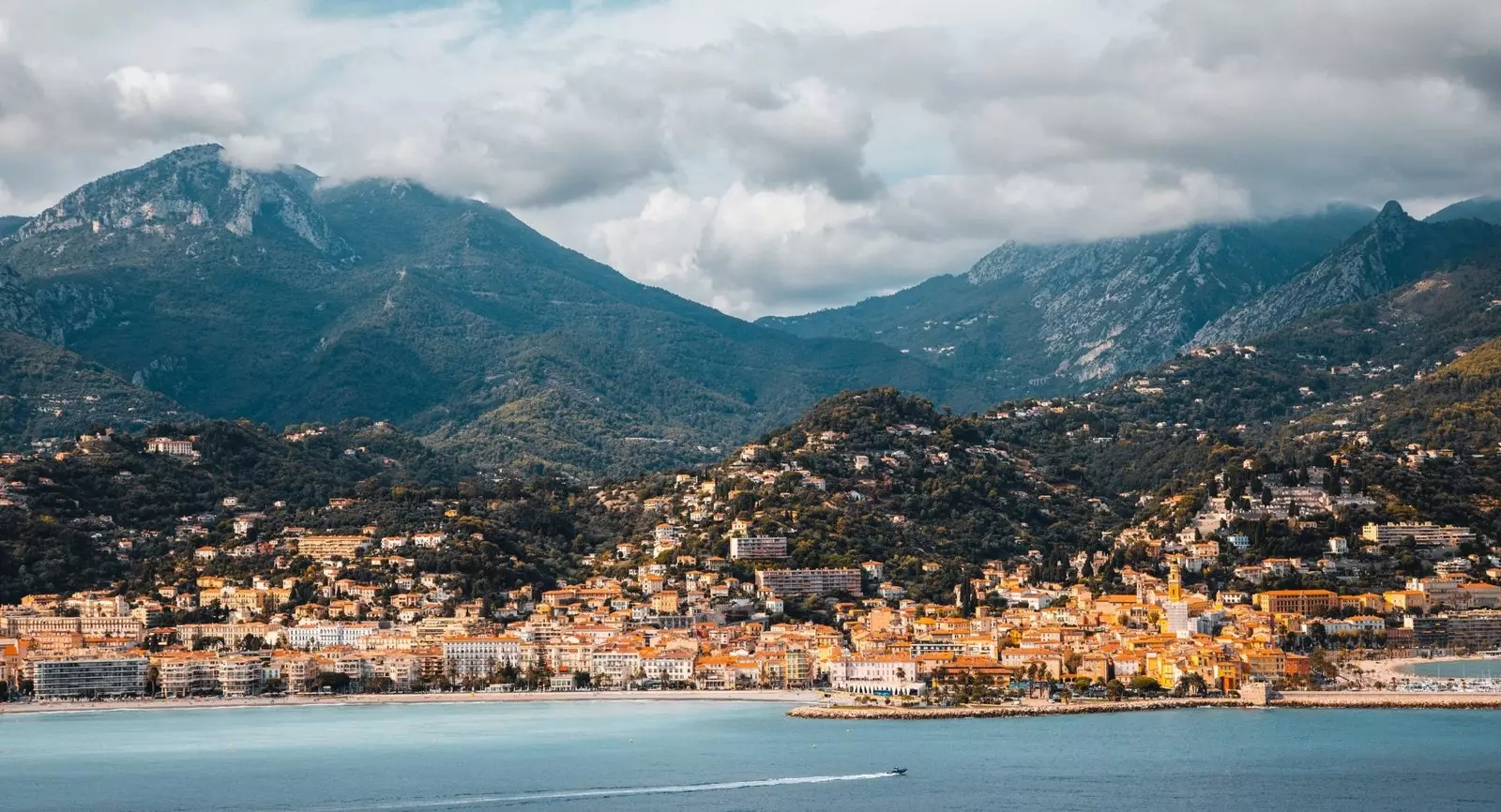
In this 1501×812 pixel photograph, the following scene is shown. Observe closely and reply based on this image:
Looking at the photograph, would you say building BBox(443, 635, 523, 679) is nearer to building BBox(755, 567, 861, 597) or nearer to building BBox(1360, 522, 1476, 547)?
building BBox(755, 567, 861, 597)

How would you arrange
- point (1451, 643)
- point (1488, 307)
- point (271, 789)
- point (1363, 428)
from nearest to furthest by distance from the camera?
point (271, 789), point (1451, 643), point (1363, 428), point (1488, 307)

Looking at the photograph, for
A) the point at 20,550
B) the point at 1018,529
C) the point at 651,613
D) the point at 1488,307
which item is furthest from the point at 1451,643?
the point at 1488,307

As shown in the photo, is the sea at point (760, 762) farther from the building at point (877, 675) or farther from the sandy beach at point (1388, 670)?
the sandy beach at point (1388, 670)

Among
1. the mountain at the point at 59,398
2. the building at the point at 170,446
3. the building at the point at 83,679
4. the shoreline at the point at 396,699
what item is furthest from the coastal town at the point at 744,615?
the mountain at the point at 59,398

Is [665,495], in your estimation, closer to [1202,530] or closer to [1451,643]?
[1202,530]

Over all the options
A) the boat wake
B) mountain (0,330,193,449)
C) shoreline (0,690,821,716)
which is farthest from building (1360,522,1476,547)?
mountain (0,330,193,449)
